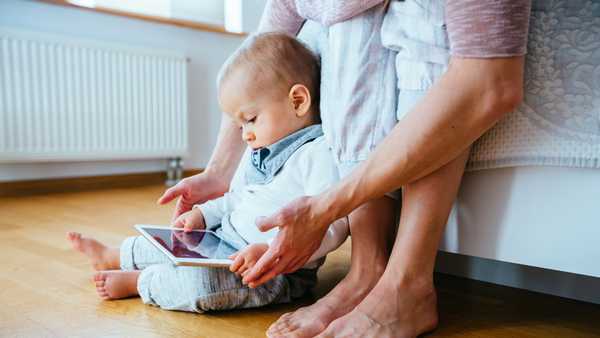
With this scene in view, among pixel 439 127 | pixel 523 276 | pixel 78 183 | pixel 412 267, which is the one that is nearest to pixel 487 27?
pixel 439 127

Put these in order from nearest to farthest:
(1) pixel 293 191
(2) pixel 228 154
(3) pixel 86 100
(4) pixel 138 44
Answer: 1. (1) pixel 293 191
2. (2) pixel 228 154
3. (3) pixel 86 100
4. (4) pixel 138 44

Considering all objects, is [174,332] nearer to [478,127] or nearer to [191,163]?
[478,127]

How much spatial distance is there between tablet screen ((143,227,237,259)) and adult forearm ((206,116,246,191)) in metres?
0.17

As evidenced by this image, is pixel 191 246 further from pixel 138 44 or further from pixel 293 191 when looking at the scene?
pixel 138 44

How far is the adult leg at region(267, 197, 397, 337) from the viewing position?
0.73m

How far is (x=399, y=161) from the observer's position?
63 centimetres

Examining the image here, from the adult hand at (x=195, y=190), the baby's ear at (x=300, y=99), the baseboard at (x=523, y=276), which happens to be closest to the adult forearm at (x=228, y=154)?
the adult hand at (x=195, y=190)

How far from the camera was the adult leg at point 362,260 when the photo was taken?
28.8 inches

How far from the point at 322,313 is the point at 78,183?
1.98m

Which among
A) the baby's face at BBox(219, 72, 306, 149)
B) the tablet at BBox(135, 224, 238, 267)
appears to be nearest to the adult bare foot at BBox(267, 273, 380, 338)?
the tablet at BBox(135, 224, 238, 267)

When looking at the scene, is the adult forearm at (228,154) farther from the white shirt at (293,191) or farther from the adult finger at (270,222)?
the adult finger at (270,222)

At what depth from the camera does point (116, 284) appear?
865 millimetres

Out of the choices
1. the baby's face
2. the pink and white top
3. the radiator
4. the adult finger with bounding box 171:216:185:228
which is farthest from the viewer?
the radiator

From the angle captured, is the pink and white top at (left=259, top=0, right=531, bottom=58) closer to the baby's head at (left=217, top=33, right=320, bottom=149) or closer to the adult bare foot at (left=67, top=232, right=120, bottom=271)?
the baby's head at (left=217, top=33, right=320, bottom=149)
